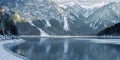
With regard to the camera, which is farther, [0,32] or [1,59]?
[0,32]

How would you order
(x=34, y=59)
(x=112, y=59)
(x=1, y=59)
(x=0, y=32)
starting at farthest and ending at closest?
1. (x=0, y=32)
2. (x=112, y=59)
3. (x=34, y=59)
4. (x=1, y=59)

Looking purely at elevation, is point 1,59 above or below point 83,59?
above

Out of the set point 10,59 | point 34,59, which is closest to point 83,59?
point 34,59

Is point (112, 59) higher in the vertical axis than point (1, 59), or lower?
lower

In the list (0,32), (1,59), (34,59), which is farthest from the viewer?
(0,32)

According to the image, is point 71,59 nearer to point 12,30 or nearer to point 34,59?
point 34,59

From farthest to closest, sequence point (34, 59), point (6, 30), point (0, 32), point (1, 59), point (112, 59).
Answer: point (6, 30)
point (0, 32)
point (112, 59)
point (34, 59)
point (1, 59)

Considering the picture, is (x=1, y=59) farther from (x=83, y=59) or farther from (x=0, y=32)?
(x=0, y=32)

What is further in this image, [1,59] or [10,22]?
[10,22]

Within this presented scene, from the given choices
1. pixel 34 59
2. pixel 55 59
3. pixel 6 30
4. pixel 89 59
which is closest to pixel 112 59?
pixel 89 59
